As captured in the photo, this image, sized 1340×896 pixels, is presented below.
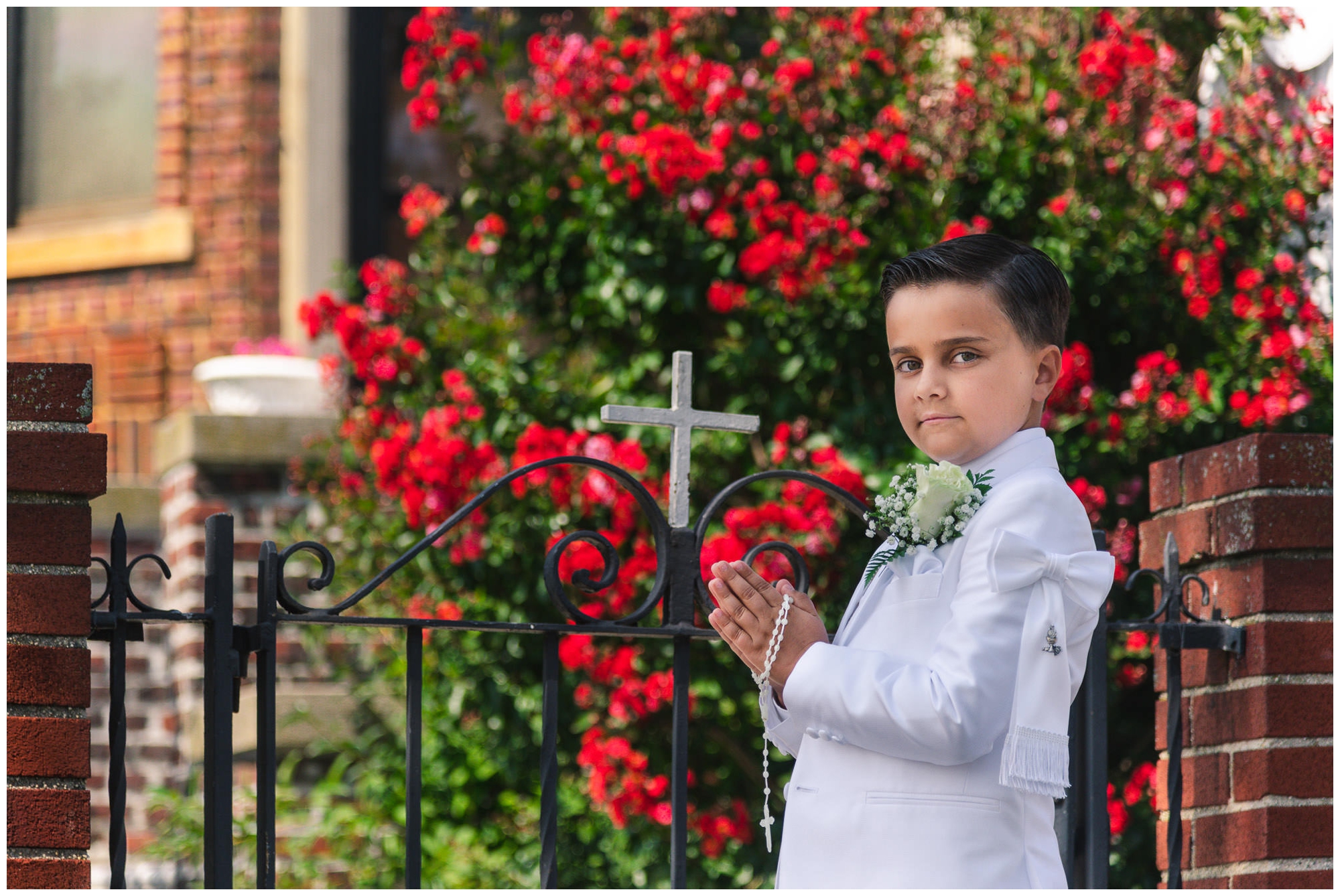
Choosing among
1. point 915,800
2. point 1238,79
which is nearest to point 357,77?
point 1238,79

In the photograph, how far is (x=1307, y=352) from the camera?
12.7 ft

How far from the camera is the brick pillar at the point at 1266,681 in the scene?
8.05 feet

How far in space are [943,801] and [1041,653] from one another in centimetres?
22

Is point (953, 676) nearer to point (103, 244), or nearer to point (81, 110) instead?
point (103, 244)

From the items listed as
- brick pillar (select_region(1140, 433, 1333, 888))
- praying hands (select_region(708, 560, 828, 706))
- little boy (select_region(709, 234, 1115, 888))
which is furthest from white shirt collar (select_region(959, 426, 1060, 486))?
brick pillar (select_region(1140, 433, 1333, 888))

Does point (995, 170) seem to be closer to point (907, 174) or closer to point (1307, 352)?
point (907, 174)

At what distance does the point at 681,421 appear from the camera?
8.09ft

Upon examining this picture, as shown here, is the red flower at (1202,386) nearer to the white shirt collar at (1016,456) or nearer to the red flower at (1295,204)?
the red flower at (1295,204)

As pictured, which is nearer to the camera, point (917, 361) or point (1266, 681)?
point (917, 361)

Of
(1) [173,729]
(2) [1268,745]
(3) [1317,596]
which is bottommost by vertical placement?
(1) [173,729]

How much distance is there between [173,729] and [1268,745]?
416cm

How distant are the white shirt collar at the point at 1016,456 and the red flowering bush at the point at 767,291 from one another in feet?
6.39

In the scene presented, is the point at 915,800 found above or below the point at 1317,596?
below

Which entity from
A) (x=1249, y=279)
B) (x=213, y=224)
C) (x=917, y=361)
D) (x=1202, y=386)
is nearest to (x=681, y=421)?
(x=917, y=361)
